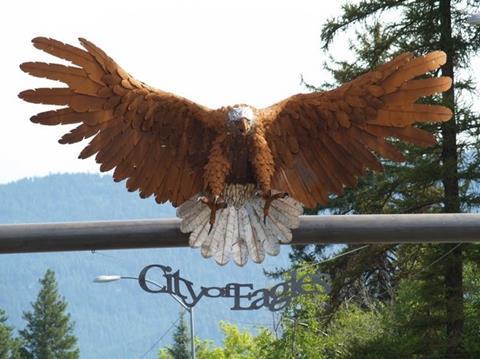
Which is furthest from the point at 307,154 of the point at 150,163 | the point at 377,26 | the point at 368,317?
the point at 368,317

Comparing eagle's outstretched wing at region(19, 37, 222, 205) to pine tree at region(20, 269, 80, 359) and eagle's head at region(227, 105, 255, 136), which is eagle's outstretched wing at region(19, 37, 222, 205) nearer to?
eagle's head at region(227, 105, 255, 136)

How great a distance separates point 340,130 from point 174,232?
901 millimetres

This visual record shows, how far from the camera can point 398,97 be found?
6.46 meters

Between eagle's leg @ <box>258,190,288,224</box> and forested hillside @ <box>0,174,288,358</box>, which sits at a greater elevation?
forested hillside @ <box>0,174,288,358</box>

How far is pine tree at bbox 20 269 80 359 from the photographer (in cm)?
2475

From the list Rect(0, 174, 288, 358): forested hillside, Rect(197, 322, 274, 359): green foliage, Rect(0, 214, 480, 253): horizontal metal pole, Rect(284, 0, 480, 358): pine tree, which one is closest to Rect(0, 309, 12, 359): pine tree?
Rect(197, 322, 274, 359): green foliage

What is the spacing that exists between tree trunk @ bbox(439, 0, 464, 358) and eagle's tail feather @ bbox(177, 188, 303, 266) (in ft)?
36.4

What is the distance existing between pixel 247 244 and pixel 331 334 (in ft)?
42.3

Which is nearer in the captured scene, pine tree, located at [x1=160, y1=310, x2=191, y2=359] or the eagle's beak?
the eagle's beak

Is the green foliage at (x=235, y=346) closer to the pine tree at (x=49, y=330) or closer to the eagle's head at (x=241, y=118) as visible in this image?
the pine tree at (x=49, y=330)

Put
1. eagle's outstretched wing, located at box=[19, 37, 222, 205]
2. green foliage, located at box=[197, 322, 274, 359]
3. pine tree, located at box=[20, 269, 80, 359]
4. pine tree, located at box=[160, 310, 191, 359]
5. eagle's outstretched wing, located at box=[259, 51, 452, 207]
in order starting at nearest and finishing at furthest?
eagle's outstretched wing, located at box=[19, 37, 222, 205], eagle's outstretched wing, located at box=[259, 51, 452, 207], green foliage, located at box=[197, 322, 274, 359], pine tree, located at box=[20, 269, 80, 359], pine tree, located at box=[160, 310, 191, 359]

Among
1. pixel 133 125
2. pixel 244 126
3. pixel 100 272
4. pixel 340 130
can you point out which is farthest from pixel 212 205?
pixel 100 272

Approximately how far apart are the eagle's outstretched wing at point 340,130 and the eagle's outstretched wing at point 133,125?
33 centimetres

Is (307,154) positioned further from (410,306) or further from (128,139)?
(410,306)
